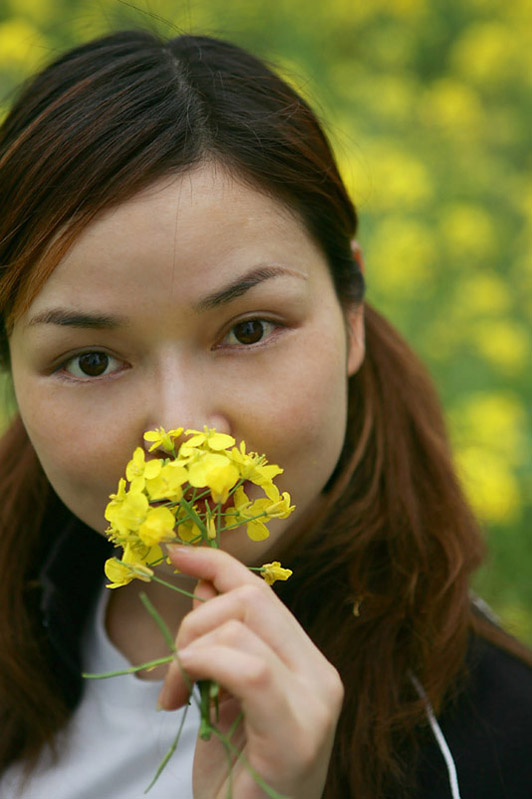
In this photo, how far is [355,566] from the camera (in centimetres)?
171

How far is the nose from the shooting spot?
1340 mm

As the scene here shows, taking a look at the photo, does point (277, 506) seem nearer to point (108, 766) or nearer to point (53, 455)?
point (53, 455)

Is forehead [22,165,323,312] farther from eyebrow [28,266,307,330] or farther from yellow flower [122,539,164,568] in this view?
yellow flower [122,539,164,568]

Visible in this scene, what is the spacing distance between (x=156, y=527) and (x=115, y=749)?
863mm

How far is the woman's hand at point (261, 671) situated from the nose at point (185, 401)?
277 millimetres

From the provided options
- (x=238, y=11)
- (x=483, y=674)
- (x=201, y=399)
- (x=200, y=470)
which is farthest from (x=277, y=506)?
(x=238, y=11)

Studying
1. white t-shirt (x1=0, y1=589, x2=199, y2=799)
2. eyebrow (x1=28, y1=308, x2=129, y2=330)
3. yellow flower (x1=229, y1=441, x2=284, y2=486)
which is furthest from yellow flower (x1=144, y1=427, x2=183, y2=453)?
white t-shirt (x1=0, y1=589, x2=199, y2=799)

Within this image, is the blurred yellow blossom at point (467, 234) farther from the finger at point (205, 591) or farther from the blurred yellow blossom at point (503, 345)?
the finger at point (205, 591)

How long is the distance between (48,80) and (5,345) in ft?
1.70

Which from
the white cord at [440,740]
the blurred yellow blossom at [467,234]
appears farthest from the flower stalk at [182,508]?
the blurred yellow blossom at [467,234]

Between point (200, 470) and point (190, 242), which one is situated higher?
point (190, 242)

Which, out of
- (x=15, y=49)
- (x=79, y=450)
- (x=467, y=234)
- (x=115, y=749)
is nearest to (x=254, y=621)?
(x=79, y=450)

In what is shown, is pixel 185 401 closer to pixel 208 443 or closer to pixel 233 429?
pixel 233 429

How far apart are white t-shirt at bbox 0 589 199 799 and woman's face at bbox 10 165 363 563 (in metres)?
0.43
